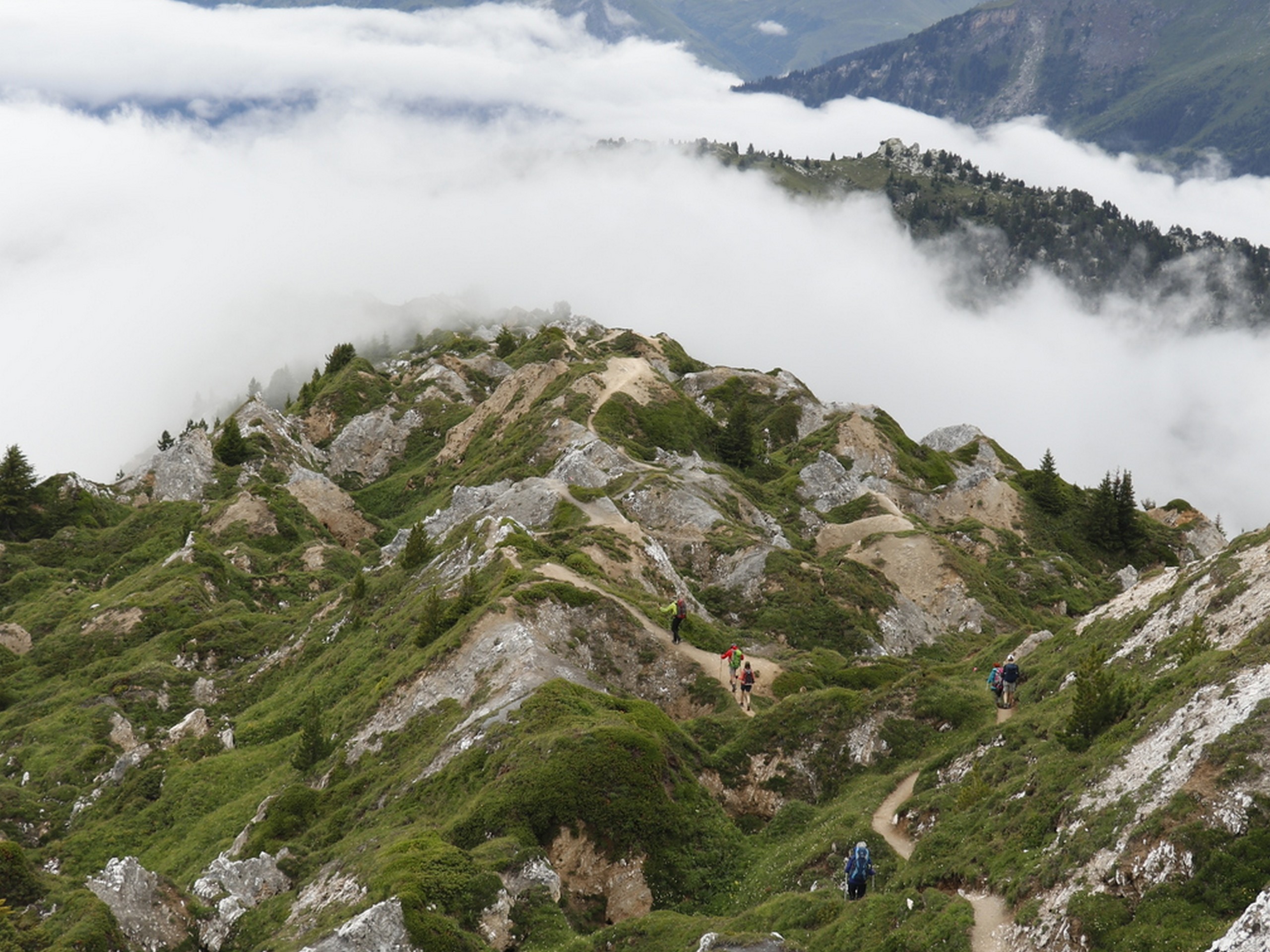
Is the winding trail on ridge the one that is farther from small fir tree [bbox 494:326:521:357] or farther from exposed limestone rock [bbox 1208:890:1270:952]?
small fir tree [bbox 494:326:521:357]

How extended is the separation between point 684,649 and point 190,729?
107ft

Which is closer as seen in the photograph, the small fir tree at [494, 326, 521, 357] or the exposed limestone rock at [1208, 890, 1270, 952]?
the exposed limestone rock at [1208, 890, 1270, 952]

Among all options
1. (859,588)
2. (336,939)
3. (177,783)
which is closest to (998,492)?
(859,588)

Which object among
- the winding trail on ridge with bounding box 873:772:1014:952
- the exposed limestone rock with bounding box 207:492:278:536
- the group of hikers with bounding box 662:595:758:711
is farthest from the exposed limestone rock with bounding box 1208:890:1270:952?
the exposed limestone rock with bounding box 207:492:278:536

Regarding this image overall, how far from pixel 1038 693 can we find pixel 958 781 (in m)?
8.16

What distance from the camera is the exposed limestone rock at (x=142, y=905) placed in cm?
3616

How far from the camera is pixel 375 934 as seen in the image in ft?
98.6

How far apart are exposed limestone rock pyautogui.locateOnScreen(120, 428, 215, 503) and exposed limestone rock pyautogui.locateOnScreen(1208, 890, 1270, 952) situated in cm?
11891

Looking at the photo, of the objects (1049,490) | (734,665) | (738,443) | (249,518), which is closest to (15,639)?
(249,518)

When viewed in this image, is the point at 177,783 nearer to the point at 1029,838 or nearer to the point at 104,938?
the point at 104,938

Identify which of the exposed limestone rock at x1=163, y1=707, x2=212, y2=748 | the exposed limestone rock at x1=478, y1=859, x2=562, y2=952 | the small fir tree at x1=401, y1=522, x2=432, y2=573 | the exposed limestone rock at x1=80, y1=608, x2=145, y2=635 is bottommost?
the exposed limestone rock at x1=80, y1=608, x2=145, y2=635

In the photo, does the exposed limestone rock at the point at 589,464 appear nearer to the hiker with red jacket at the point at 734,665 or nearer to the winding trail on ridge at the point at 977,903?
the hiker with red jacket at the point at 734,665

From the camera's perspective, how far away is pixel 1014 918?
25.7 meters

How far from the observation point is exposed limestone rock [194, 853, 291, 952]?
37781 millimetres
